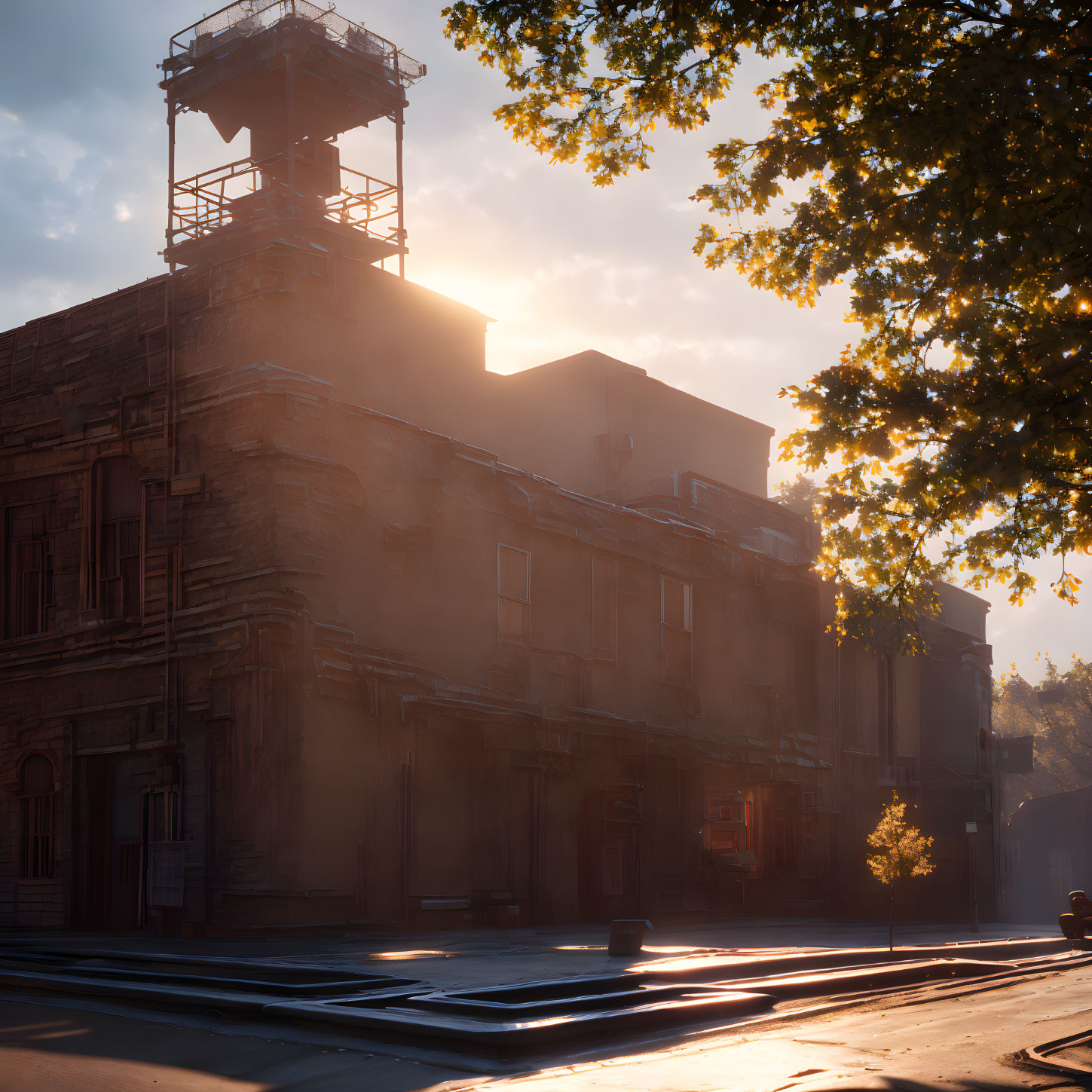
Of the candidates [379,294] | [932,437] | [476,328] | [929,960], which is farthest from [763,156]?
[476,328]

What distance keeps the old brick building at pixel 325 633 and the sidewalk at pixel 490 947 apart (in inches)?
41.7

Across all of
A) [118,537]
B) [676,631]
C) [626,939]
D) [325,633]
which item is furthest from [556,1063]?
[676,631]

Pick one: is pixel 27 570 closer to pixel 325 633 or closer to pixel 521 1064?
pixel 325 633

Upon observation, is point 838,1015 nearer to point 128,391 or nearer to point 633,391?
point 128,391

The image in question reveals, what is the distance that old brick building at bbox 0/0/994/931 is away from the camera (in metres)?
20.5

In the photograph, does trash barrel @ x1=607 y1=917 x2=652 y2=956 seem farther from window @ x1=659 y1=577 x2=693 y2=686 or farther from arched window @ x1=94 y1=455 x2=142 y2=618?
window @ x1=659 y1=577 x2=693 y2=686

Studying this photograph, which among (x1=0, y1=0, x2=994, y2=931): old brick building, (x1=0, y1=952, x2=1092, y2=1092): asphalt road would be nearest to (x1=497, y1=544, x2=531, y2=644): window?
(x1=0, y1=0, x2=994, y2=931): old brick building

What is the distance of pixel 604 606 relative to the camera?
2762 cm

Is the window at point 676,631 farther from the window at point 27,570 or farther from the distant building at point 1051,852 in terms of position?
the distant building at point 1051,852

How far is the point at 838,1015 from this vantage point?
12.9 metres

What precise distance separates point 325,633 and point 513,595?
5.47 metres

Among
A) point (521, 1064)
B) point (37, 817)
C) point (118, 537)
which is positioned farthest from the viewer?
point (118, 537)

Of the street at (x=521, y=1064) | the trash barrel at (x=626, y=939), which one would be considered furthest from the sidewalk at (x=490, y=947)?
the street at (x=521, y=1064)

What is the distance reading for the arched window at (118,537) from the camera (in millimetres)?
22734
